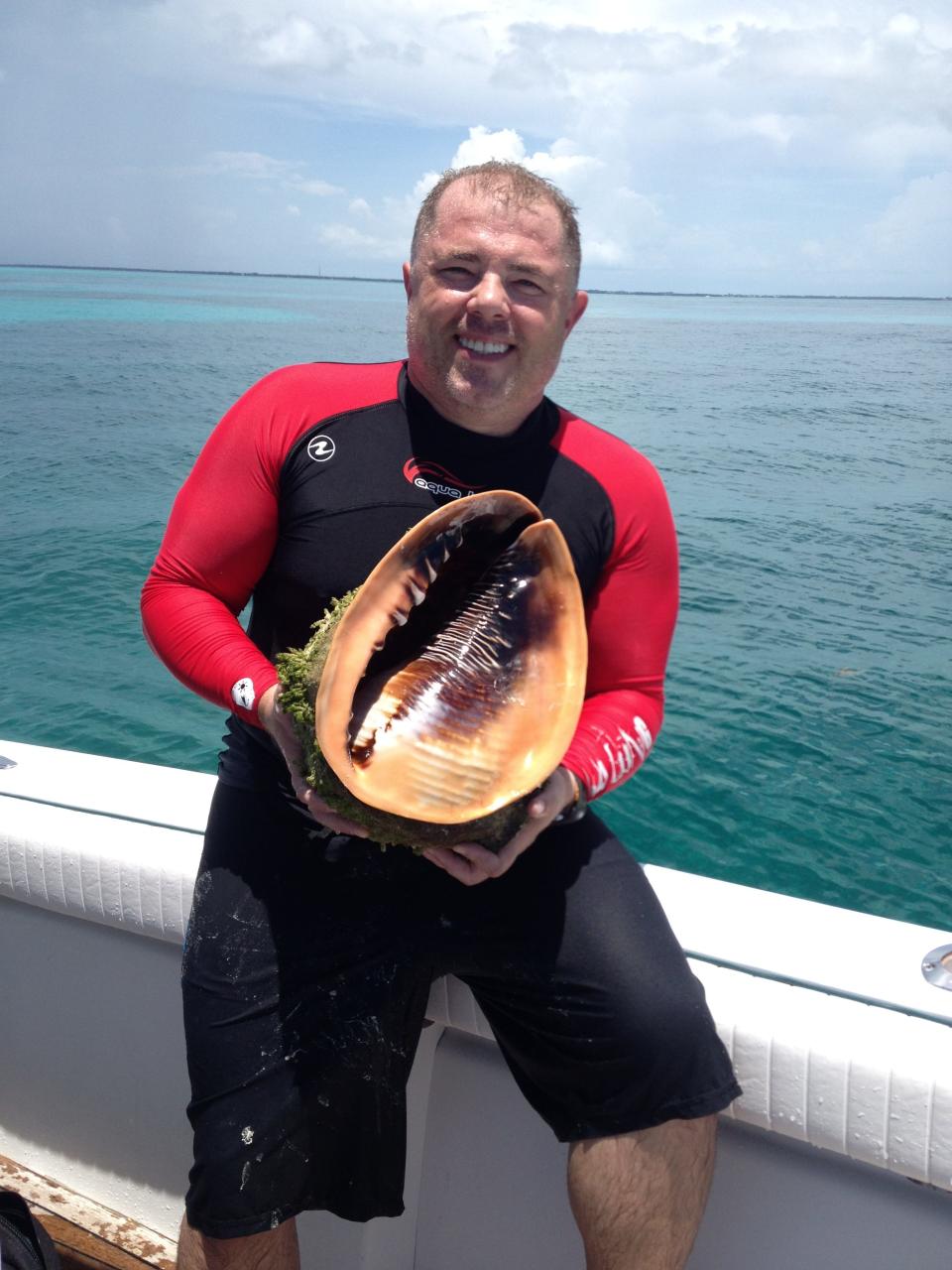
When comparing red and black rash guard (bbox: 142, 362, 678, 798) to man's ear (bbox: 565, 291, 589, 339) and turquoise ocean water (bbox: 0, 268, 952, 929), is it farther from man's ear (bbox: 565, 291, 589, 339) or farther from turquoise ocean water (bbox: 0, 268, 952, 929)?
turquoise ocean water (bbox: 0, 268, 952, 929)

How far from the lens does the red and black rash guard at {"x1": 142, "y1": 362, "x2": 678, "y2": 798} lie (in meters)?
1.66

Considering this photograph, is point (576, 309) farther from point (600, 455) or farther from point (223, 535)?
point (223, 535)

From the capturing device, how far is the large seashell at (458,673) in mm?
1266

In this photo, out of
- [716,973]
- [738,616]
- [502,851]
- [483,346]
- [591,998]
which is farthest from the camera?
[738,616]

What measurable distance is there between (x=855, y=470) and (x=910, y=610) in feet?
21.3

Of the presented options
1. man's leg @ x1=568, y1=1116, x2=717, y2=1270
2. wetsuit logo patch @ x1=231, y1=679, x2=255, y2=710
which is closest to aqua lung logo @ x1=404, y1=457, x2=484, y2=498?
wetsuit logo patch @ x1=231, y1=679, x2=255, y2=710

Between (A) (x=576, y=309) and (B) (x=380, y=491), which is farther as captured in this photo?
(A) (x=576, y=309)

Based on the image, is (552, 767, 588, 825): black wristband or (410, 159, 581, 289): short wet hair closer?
(552, 767, 588, 825): black wristband

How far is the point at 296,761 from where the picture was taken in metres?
1.36

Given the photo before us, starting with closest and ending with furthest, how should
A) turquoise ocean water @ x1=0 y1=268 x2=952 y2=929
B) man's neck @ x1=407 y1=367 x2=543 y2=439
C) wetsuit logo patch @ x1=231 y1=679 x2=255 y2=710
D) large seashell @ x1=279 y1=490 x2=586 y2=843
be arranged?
large seashell @ x1=279 y1=490 x2=586 y2=843
wetsuit logo patch @ x1=231 y1=679 x2=255 y2=710
man's neck @ x1=407 y1=367 x2=543 y2=439
turquoise ocean water @ x1=0 y1=268 x2=952 y2=929

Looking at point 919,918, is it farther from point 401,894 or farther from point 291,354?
point 291,354

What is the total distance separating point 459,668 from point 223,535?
482 mm

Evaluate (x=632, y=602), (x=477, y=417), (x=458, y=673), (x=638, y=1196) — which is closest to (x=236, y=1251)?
(x=638, y=1196)

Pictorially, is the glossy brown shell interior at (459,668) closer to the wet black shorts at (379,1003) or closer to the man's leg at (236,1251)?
the wet black shorts at (379,1003)
